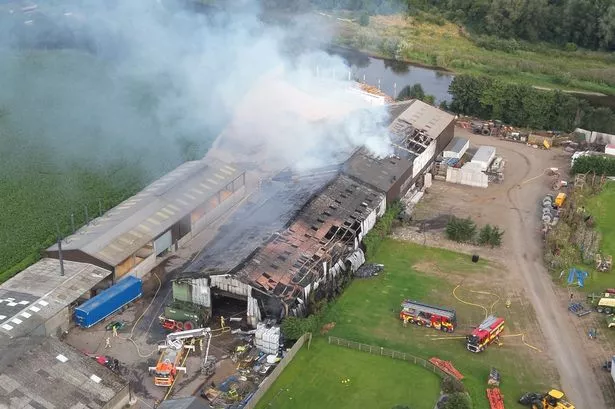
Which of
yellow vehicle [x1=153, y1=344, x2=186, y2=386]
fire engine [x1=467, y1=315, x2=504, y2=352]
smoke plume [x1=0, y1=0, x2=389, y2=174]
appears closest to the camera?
yellow vehicle [x1=153, y1=344, x2=186, y2=386]

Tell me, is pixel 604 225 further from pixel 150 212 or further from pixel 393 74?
pixel 393 74

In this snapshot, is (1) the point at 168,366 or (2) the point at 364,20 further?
(2) the point at 364,20

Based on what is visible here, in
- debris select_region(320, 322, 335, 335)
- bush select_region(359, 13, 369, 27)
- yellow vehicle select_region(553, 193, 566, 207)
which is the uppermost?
bush select_region(359, 13, 369, 27)

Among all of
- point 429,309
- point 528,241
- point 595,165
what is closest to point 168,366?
point 429,309

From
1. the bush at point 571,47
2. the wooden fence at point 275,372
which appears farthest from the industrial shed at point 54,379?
the bush at point 571,47

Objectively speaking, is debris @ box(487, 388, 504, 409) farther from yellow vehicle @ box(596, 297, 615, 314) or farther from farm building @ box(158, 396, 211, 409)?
farm building @ box(158, 396, 211, 409)

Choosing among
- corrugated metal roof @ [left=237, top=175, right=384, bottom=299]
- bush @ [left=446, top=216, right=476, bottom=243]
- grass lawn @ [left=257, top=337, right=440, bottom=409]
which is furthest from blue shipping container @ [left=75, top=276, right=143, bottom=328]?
bush @ [left=446, top=216, right=476, bottom=243]

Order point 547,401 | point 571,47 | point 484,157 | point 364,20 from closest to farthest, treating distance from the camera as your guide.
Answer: point 547,401 → point 484,157 → point 364,20 → point 571,47
